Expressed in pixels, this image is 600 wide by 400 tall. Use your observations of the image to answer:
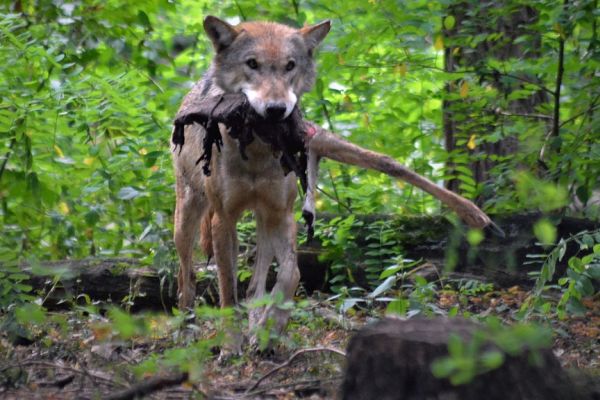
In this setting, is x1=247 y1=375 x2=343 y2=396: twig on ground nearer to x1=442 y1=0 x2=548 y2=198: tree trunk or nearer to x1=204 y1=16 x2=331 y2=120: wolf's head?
x1=204 y1=16 x2=331 y2=120: wolf's head

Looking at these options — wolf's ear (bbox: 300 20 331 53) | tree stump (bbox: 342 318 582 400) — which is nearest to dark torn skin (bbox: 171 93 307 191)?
wolf's ear (bbox: 300 20 331 53)

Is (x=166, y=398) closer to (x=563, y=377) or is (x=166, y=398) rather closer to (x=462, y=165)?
(x=563, y=377)

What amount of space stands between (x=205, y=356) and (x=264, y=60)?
2.61m

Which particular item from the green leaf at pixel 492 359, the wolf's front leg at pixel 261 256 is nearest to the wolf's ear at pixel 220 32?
the wolf's front leg at pixel 261 256

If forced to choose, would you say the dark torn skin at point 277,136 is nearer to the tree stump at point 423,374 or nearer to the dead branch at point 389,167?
the dead branch at point 389,167

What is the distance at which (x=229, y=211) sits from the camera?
22.5 feet

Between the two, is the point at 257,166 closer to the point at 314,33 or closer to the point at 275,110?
the point at 275,110

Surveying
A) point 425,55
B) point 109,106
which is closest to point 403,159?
point 425,55

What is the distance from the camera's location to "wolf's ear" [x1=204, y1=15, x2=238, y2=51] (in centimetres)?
688

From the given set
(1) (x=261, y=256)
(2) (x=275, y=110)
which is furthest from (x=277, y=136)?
(1) (x=261, y=256)

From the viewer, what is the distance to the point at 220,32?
695cm

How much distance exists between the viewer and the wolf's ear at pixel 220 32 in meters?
6.88

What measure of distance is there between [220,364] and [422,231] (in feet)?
11.7

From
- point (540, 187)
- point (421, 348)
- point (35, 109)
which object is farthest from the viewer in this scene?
point (35, 109)
